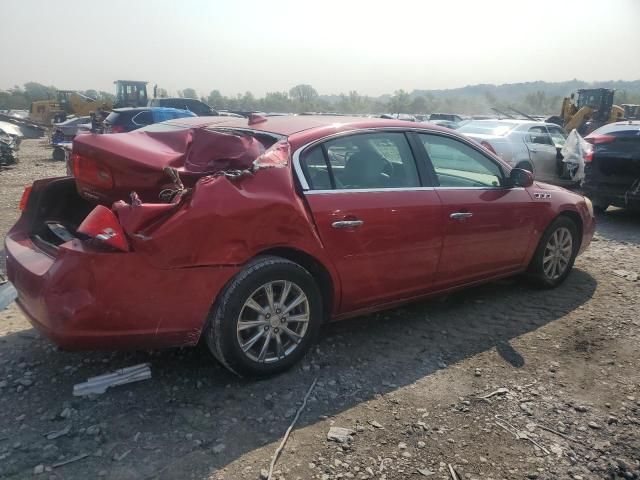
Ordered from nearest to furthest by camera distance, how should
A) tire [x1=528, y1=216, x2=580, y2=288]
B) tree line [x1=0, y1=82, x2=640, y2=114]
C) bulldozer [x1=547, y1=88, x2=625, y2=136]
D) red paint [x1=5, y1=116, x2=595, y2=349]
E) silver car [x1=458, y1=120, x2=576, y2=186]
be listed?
1. red paint [x1=5, y1=116, x2=595, y2=349]
2. tire [x1=528, y1=216, x2=580, y2=288]
3. silver car [x1=458, y1=120, x2=576, y2=186]
4. bulldozer [x1=547, y1=88, x2=625, y2=136]
5. tree line [x1=0, y1=82, x2=640, y2=114]

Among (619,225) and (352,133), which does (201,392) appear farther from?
(619,225)

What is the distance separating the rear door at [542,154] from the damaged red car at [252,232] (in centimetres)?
790

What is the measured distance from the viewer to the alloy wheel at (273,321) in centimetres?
311

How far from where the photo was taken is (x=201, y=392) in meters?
3.11

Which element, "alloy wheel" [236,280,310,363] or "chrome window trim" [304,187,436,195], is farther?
"chrome window trim" [304,187,436,195]

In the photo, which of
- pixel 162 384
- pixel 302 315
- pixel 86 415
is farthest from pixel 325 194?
pixel 86 415

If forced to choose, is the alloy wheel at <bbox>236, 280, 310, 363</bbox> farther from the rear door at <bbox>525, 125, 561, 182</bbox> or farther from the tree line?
the tree line

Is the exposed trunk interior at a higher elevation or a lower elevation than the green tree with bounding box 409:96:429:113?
lower

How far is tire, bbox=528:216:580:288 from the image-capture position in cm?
484

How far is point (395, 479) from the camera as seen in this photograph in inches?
98.1

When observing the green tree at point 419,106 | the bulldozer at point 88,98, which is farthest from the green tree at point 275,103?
the bulldozer at point 88,98

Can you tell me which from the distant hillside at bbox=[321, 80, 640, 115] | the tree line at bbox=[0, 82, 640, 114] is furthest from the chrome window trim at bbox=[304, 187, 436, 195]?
the tree line at bbox=[0, 82, 640, 114]

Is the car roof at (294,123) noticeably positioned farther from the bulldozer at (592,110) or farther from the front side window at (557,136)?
the bulldozer at (592,110)

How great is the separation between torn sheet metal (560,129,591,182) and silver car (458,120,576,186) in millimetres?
238
